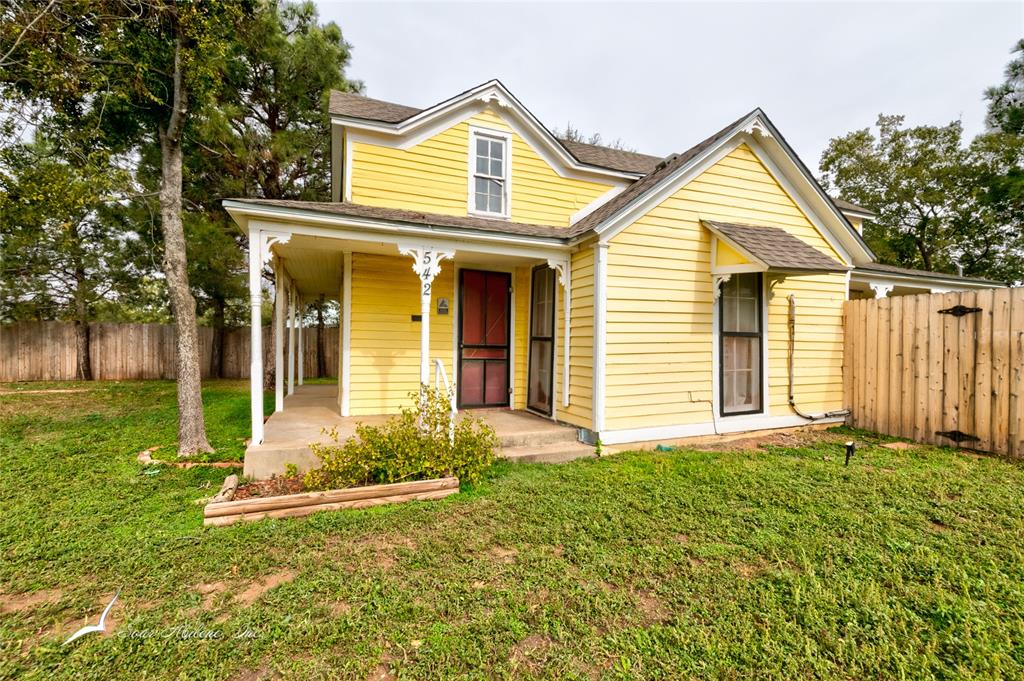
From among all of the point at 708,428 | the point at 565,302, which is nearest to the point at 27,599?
the point at 565,302

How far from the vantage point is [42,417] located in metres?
8.23

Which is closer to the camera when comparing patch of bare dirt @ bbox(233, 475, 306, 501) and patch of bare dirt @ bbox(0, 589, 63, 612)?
patch of bare dirt @ bbox(0, 589, 63, 612)

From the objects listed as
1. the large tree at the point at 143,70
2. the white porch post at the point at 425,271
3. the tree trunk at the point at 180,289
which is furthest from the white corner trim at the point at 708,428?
the large tree at the point at 143,70

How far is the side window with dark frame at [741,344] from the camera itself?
6777mm

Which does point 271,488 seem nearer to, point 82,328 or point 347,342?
point 347,342

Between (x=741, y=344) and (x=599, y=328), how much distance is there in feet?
8.60

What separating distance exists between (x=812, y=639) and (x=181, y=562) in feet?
13.4

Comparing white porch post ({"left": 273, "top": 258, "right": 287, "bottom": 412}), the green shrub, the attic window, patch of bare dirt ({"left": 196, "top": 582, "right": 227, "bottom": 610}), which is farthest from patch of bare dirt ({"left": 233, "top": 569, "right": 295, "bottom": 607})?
the attic window

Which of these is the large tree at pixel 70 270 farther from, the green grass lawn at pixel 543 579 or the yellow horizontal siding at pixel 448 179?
the green grass lawn at pixel 543 579

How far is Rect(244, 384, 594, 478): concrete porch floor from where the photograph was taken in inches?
190

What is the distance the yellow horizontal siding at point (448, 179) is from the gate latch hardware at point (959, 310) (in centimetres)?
580

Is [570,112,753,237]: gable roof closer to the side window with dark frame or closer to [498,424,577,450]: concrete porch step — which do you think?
the side window with dark frame

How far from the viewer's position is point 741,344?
6879 mm

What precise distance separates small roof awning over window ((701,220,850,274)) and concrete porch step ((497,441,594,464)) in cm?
334
